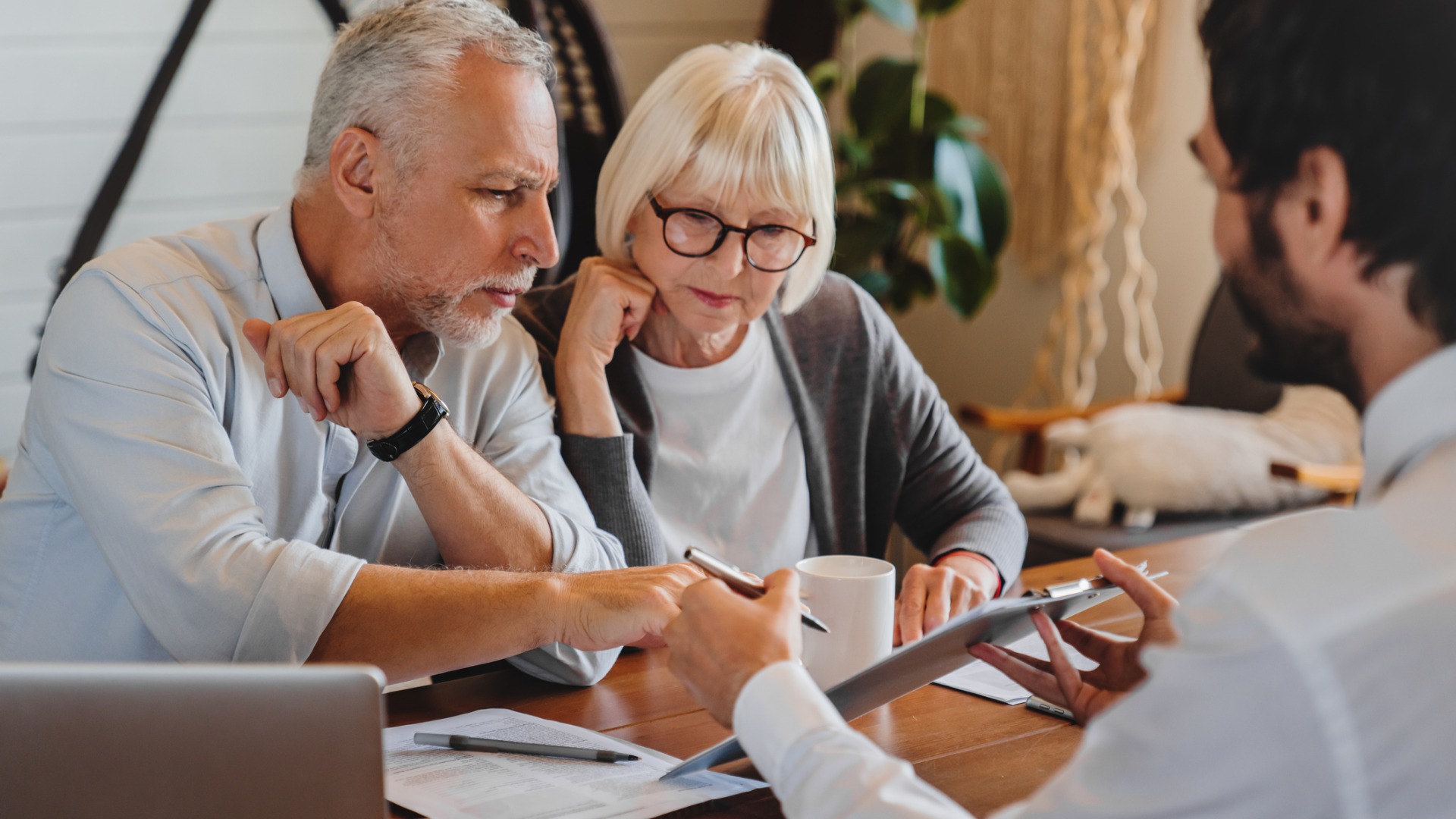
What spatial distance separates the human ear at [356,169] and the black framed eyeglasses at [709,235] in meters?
0.37

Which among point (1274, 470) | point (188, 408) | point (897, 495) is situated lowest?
point (1274, 470)

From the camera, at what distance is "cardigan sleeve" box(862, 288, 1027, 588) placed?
5.82 feet

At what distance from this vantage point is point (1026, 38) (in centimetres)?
380

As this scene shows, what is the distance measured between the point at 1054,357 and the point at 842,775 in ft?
11.2

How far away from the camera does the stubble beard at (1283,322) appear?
2.37 feet

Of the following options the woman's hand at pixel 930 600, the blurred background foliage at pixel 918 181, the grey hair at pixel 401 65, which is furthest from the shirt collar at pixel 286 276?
the blurred background foliage at pixel 918 181

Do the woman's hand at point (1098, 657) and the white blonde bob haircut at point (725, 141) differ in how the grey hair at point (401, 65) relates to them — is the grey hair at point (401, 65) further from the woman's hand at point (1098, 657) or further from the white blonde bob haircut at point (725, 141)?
the woman's hand at point (1098, 657)

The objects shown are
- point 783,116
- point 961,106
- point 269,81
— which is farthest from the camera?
point 961,106

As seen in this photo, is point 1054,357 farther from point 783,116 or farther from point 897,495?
point 783,116

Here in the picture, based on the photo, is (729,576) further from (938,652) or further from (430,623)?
(430,623)

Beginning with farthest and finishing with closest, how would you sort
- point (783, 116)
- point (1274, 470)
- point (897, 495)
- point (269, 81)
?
1. point (269, 81)
2. point (1274, 470)
3. point (897, 495)
4. point (783, 116)

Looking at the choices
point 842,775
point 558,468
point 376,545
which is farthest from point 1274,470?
point 842,775

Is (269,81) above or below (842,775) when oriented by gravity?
below

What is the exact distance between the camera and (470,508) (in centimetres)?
→ 130
